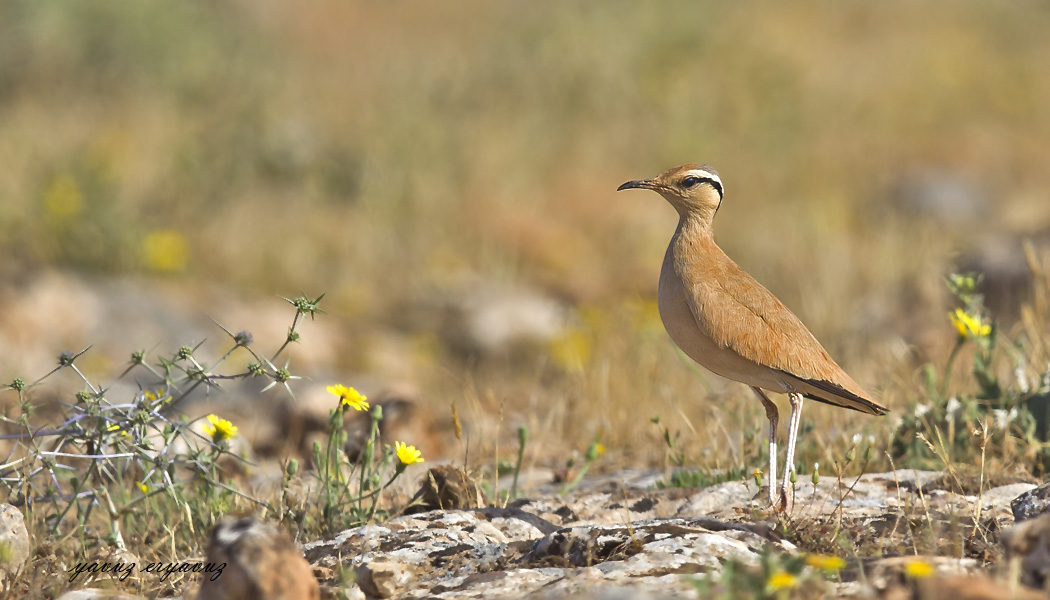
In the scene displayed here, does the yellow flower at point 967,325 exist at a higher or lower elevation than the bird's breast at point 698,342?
higher

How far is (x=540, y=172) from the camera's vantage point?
47.2ft

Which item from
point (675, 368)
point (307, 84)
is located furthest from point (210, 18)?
point (675, 368)

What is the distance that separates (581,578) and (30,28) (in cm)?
1538

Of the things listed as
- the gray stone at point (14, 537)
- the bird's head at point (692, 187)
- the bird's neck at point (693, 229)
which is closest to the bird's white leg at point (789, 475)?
the bird's neck at point (693, 229)

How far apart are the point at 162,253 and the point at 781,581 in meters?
9.10

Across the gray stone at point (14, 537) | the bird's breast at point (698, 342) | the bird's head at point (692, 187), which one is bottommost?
the gray stone at point (14, 537)

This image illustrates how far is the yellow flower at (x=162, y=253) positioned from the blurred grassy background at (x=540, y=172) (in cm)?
3

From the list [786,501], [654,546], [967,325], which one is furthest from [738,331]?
[967,325]

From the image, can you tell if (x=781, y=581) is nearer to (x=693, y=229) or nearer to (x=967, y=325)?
(x=693, y=229)

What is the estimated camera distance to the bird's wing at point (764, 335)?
4051 millimetres

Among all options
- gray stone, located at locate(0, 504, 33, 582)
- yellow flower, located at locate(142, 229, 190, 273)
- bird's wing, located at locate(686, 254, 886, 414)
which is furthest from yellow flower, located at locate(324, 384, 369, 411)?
yellow flower, located at locate(142, 229, 190, 273)

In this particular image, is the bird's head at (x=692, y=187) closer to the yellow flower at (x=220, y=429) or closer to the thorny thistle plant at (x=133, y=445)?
the thorny thistle plant at (x=133, y=445)

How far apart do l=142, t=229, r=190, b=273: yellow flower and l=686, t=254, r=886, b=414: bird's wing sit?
24.4 ft

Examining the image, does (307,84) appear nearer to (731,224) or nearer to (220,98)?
(220,98)
